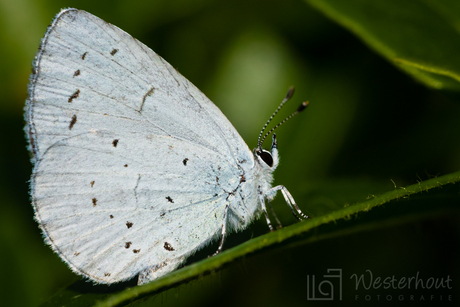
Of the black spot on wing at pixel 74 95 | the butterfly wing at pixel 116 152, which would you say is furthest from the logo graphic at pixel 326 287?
the black spot on wing at pixel 74 95

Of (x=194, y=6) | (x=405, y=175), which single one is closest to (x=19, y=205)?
(x=194, y=6)

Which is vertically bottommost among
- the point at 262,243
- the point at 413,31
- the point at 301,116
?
the point at 262,243

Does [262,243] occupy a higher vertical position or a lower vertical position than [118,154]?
lower

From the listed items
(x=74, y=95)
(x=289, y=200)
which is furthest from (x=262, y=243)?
(x=74, y=95)

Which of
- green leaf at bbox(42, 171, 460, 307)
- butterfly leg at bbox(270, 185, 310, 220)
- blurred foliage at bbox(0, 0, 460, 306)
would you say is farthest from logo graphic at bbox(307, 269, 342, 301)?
green leaf at bbox(42, 171, 460, 307)

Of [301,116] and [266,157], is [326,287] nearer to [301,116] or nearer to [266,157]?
[266,157]

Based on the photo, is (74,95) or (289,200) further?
(289,200)

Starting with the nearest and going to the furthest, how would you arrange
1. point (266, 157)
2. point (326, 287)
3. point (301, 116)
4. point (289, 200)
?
point (289, 200) → point (266, 157) → point (326, 287) → point (301, 116)
